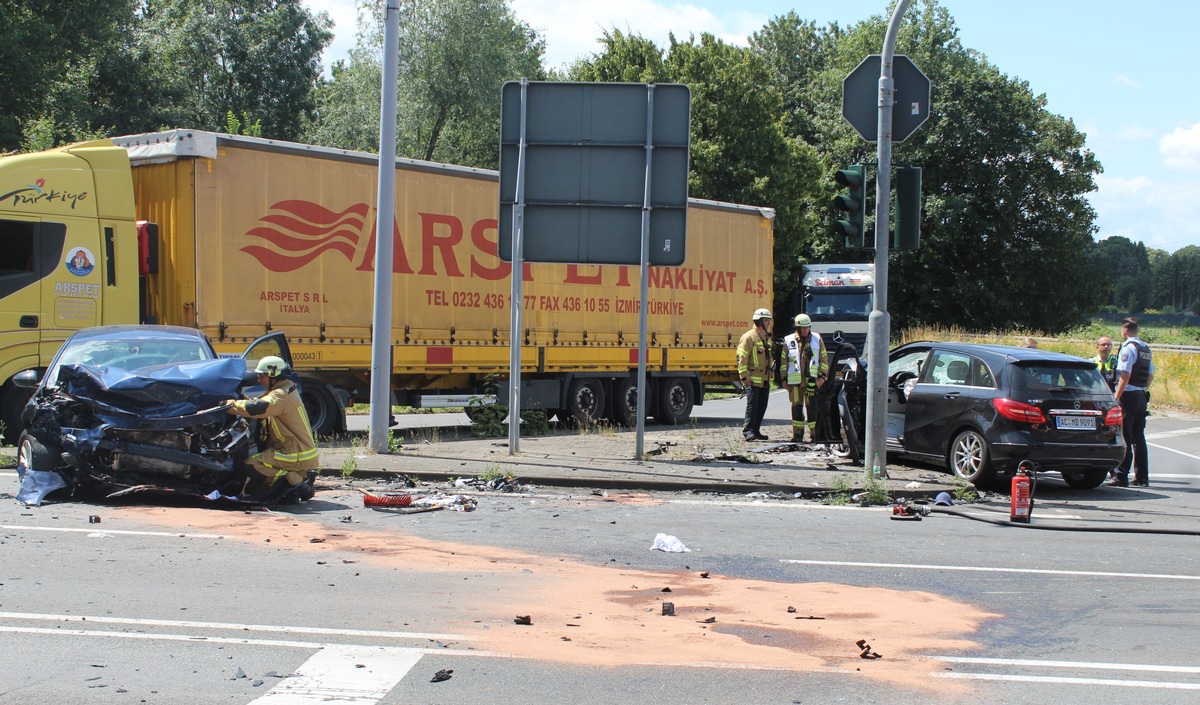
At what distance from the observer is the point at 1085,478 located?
13023mm

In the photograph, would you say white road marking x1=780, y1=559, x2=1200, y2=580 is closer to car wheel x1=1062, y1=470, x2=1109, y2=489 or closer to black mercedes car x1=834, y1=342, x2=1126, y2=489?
black mercedes car x1=834, y1=342, x2=1126, y2=489

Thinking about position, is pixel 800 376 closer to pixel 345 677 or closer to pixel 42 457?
pixel 42 457

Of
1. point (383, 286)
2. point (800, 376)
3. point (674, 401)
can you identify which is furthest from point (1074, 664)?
point (674, 401)

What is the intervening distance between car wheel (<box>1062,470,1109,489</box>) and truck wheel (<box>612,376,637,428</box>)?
7.95 m

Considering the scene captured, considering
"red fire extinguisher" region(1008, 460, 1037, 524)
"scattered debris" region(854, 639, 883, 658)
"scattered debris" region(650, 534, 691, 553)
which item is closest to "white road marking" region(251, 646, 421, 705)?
"scattered debris" region(854, 639, 883, 658)

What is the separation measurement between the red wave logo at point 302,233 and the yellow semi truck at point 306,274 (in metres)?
0.02

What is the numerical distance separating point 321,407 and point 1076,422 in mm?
9356

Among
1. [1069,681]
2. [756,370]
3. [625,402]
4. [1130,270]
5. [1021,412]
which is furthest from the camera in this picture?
[1130,270]

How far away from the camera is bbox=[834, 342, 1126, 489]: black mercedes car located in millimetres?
12070

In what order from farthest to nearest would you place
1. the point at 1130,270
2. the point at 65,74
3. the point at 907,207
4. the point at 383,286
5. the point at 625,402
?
the point at 1130,270, the point at 65,74, the point at 625,402, the point at 383,286, the point at 907,207

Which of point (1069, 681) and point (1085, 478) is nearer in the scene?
point (1069, 681)

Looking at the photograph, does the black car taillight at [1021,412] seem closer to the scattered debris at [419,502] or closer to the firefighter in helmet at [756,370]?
the firefighter in helmet at [756,370]

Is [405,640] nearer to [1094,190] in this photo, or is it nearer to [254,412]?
→ [254,412]

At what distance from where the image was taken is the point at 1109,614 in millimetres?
6875
